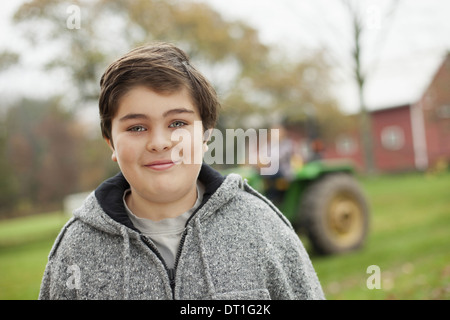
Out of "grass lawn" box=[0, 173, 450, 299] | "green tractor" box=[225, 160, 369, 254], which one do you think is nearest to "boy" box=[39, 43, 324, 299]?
"grass lawn" box=[0, 173, 450, 299]

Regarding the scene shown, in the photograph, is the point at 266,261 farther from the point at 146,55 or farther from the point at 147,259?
the point at 146,55

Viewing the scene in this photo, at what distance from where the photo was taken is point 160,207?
1.43 meters

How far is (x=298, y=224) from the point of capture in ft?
18.2

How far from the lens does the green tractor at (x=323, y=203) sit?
5.37 metres

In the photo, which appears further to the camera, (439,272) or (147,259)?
(439,272)

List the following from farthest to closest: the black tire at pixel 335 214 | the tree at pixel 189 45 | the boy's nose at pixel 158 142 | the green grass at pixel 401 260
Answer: the tree at pixel 189 45 → the black tire at pixel 335 214 → the green grass at pixel 401 260 → the boy's nose at pixel 158 142

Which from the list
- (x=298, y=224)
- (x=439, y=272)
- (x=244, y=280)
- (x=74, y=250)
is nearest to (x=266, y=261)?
(x=244, y=280)

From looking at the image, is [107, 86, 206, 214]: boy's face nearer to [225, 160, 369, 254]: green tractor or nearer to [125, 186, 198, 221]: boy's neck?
[125, 186, 198, 221]: boy's neck

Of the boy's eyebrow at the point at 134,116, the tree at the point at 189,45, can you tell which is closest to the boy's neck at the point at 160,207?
the boy's eyebrow at the point at 134,116

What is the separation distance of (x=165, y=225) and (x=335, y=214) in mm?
4665

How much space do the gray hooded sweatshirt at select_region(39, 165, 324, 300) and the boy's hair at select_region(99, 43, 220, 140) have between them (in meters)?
0.28

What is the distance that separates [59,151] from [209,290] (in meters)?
24.0

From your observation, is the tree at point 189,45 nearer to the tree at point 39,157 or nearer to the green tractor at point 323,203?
the green tractor at point 323,203

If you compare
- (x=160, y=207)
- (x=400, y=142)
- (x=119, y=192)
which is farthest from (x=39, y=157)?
(x=160, y=207)
